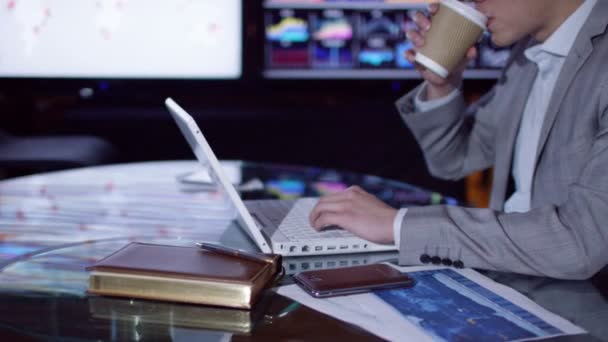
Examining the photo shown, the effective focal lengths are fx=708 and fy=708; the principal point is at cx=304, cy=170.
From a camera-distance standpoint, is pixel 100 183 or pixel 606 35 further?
pixel 100 183

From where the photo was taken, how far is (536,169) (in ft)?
4.53

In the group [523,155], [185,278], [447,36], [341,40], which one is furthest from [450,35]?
[341,40]

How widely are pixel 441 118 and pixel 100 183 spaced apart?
827 millimetres

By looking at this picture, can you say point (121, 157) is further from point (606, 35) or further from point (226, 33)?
point (606, 35)

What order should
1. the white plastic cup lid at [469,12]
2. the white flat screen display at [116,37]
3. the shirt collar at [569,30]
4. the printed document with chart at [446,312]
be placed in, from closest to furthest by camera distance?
the printed document with chart at [446,312] < the white plastic cup lid at [469,12] < the shirt collar at [569,30] < the white flat screen display at [116,37]

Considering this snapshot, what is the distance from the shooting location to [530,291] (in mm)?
933

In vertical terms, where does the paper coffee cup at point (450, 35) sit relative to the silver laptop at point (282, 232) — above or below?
above

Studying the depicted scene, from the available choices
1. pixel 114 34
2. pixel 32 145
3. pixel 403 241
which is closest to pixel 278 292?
pixel 403 241

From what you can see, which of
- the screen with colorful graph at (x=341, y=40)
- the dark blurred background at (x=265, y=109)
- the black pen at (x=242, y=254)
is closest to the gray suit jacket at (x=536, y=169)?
the black pen at (x=242, y=254)

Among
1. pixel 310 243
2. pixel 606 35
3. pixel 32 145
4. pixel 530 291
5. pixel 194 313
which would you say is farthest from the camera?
pixel 32 145

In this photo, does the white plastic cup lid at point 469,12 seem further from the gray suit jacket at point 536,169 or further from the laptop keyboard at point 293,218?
the laptop keyboard at point 293,218

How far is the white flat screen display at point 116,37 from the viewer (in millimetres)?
2730

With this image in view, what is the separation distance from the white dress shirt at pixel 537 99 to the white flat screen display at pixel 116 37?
1.62 m

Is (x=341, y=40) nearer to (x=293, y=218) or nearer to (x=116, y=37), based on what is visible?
(x=116, y=37)
